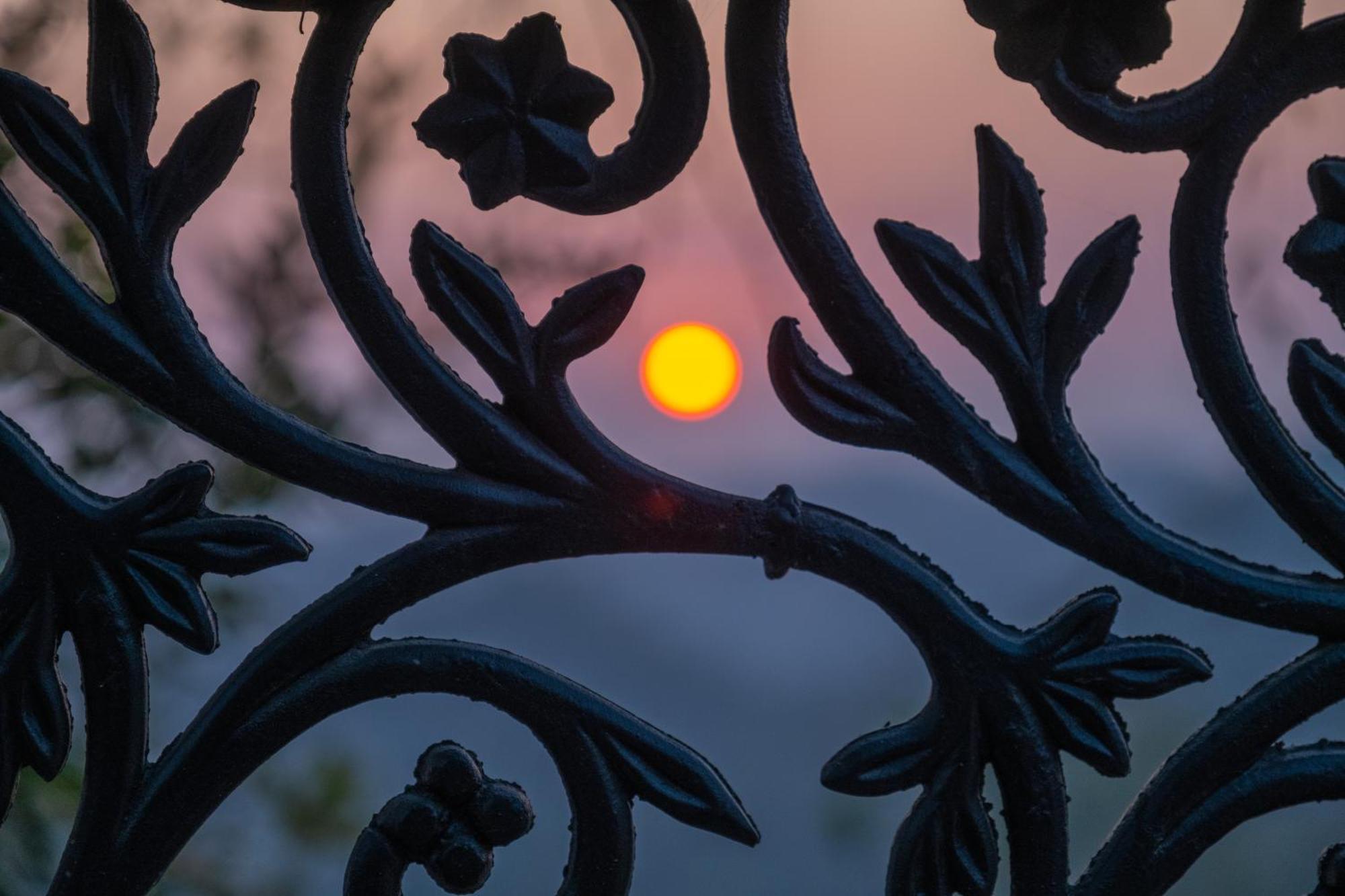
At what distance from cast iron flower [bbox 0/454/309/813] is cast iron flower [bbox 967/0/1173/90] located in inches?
10.8

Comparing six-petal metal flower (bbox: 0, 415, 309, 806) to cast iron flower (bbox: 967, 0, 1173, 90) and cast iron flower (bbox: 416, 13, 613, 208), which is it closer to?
cast iron flower (bbox: 416, 13, 613, 208)

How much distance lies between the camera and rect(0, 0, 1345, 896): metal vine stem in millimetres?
363

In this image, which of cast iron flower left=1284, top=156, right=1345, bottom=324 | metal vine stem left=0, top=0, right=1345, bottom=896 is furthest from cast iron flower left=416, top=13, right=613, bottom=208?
cast iron flower left=1284, top=156, right=1345, bottom=324

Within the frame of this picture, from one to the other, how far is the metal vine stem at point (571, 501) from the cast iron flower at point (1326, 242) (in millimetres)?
65

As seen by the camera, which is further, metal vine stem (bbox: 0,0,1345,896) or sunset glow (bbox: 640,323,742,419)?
sunset glow (bbox: 640,323,742,419)

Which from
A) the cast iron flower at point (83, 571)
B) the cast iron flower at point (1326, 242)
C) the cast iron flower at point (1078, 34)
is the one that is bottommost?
the cast iron flower at point (83, 571)

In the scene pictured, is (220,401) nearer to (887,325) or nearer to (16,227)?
(16,227)

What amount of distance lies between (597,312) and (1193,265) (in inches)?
8.0

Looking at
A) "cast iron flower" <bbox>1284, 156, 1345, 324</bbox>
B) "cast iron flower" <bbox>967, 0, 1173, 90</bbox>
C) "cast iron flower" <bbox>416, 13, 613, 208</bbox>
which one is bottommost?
"cast iron flower" <bbox>416, 13, 613, 208</bbox>


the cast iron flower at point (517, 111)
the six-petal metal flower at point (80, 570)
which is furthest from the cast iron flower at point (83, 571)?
the cast iron flower at point (517, 111)

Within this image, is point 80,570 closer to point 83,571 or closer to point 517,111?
point 83,571

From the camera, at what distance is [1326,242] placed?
41cm

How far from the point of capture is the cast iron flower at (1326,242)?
15.9 inches

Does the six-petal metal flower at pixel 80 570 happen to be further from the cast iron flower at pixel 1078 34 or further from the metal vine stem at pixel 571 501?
the cast iron flower at pixel 1078 34
